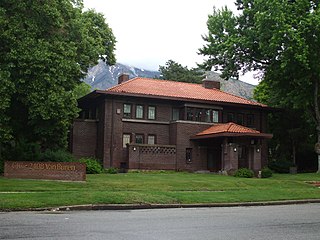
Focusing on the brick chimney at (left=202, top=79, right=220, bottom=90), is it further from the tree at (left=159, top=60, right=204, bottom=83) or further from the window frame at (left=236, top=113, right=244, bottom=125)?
the tree at (left=159, top=60, right=204, bottom=83)

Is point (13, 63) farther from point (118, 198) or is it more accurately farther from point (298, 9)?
point (298, 9)

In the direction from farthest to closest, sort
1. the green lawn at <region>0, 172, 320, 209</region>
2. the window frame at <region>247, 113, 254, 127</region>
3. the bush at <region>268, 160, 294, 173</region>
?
the window frame at <region>247, 113, 254, 127</region>
the bush at <region>268, 160, 294, 173</region>
the green lawn at <region>0, 172, 320, 209</region>

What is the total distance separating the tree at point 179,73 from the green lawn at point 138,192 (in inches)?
2099

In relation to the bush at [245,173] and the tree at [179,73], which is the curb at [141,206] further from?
the tree at [179,73]

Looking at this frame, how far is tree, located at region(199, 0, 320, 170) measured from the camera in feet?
112

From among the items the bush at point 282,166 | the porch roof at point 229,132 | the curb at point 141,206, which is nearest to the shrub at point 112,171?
the porch roof at point 229,132

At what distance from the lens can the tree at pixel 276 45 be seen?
34.1m

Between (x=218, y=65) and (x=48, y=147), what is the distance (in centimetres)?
1780

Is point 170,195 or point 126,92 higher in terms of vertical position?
point 126,92

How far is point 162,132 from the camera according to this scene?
40.5m

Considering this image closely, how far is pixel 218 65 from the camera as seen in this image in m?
42.3

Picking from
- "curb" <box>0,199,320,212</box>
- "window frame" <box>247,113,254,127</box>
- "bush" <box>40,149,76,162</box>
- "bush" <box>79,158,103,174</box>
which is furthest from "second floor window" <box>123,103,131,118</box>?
"curb" <box>0,199,320,212</box>

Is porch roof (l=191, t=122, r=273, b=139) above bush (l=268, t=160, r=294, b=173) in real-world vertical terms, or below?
above

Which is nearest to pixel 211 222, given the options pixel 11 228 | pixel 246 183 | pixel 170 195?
pixel 11 228
